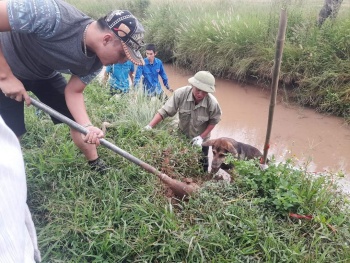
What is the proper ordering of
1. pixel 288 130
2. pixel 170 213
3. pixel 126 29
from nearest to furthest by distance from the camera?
pixel 126 29
pixel 170 213
pixel 288 130

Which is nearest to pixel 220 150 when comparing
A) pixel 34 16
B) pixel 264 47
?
pixel 34 16

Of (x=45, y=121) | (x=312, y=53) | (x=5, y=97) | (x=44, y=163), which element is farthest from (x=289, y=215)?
(x=312, y=53)

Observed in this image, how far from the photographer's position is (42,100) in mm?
2748

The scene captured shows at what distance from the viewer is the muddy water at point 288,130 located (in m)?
5.04

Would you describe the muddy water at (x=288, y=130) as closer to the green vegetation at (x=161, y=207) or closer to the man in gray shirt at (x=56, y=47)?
the green vegetation at (x=161, y=207)

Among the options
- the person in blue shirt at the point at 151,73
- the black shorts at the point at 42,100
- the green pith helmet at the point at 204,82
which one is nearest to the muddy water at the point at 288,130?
the person in blue shirt at the point at 151,73

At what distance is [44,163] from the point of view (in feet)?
9.73

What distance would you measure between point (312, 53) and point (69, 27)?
5.71 metres

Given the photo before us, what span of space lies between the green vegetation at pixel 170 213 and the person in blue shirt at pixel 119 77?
7.76 feet

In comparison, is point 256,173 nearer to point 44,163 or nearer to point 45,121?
point 44,163

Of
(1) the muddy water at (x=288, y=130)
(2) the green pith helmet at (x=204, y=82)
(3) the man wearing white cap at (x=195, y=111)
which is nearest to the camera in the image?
(2) the green pith helmet at (x=204, y=82)

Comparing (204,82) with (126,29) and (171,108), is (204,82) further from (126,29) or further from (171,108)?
(126,29)

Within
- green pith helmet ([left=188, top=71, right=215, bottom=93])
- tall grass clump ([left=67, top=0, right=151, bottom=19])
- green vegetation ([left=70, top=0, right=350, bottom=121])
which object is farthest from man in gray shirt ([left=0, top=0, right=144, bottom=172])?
tall grass clump ([left=67, top=0, right=151, bottom=19])

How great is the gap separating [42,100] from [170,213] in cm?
139
